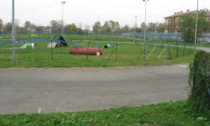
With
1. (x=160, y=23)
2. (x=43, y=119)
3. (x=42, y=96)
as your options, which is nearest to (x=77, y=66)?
(x=42, y=96)

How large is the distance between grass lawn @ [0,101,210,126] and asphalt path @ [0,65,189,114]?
865 millimetres

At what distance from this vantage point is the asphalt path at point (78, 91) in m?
6.59

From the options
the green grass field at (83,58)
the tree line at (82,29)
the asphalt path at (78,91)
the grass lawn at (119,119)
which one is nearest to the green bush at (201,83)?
the grass lawn at (119,119)

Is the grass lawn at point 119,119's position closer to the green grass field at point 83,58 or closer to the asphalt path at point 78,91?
the asphalt path at point 78,91

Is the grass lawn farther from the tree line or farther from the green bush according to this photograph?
the tree line

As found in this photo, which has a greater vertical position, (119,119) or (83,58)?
(83,58)

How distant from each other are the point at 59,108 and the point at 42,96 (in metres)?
1.54

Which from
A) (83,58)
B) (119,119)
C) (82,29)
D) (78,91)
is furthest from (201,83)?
(82,29)

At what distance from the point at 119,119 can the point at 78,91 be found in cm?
370

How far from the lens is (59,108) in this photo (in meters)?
6.29

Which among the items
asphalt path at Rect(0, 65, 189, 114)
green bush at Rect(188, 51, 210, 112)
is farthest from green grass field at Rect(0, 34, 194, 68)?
→ green bush at Rect(188, 51, 210, 112)

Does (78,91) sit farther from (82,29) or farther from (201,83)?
(82,29)

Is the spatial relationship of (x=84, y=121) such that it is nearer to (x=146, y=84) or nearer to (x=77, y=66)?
(x=146, y=84)

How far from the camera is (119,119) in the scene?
4.95 metres
